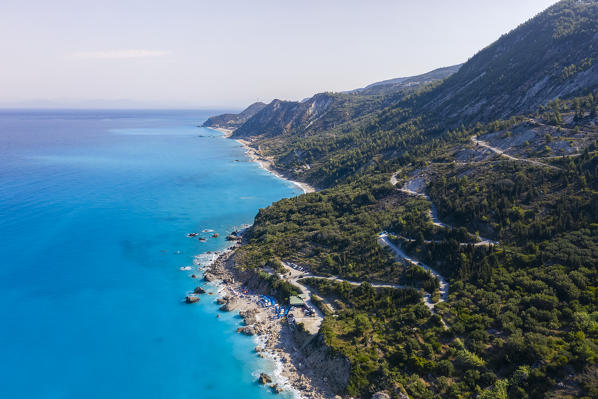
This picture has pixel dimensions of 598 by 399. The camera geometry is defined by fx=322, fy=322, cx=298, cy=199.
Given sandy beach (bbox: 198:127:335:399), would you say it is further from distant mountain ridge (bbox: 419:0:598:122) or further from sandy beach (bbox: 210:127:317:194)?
distant mountain ridge (bbox: 419:0:598:122)

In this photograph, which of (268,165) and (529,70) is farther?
(268,165)

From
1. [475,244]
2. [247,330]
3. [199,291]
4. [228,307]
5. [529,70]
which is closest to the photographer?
[247,330]

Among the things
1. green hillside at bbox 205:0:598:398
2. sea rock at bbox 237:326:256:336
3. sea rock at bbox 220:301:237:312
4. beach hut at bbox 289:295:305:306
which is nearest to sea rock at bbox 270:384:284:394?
green hillside at bbox 205:0:598:398

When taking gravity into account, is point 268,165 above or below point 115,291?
above

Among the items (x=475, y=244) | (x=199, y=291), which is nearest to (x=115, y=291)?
(x=199, y=291)

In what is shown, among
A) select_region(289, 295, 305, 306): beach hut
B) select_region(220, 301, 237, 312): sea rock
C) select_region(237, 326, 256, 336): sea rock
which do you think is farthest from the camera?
select_region(220, 301, 237, 312): sea rock

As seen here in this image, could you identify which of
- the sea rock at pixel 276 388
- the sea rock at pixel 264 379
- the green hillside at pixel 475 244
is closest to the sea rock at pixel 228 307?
the green hillside at pixel 475 244

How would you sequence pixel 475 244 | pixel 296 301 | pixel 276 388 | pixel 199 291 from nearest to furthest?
pixel 276 388 → pixel 296 301 → pixel 475 244 → pixel 199 291

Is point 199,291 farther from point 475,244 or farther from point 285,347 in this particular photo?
point 475,244

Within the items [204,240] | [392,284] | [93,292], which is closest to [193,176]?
[204,240]

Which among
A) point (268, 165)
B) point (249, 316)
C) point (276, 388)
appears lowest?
point (276, 388)
